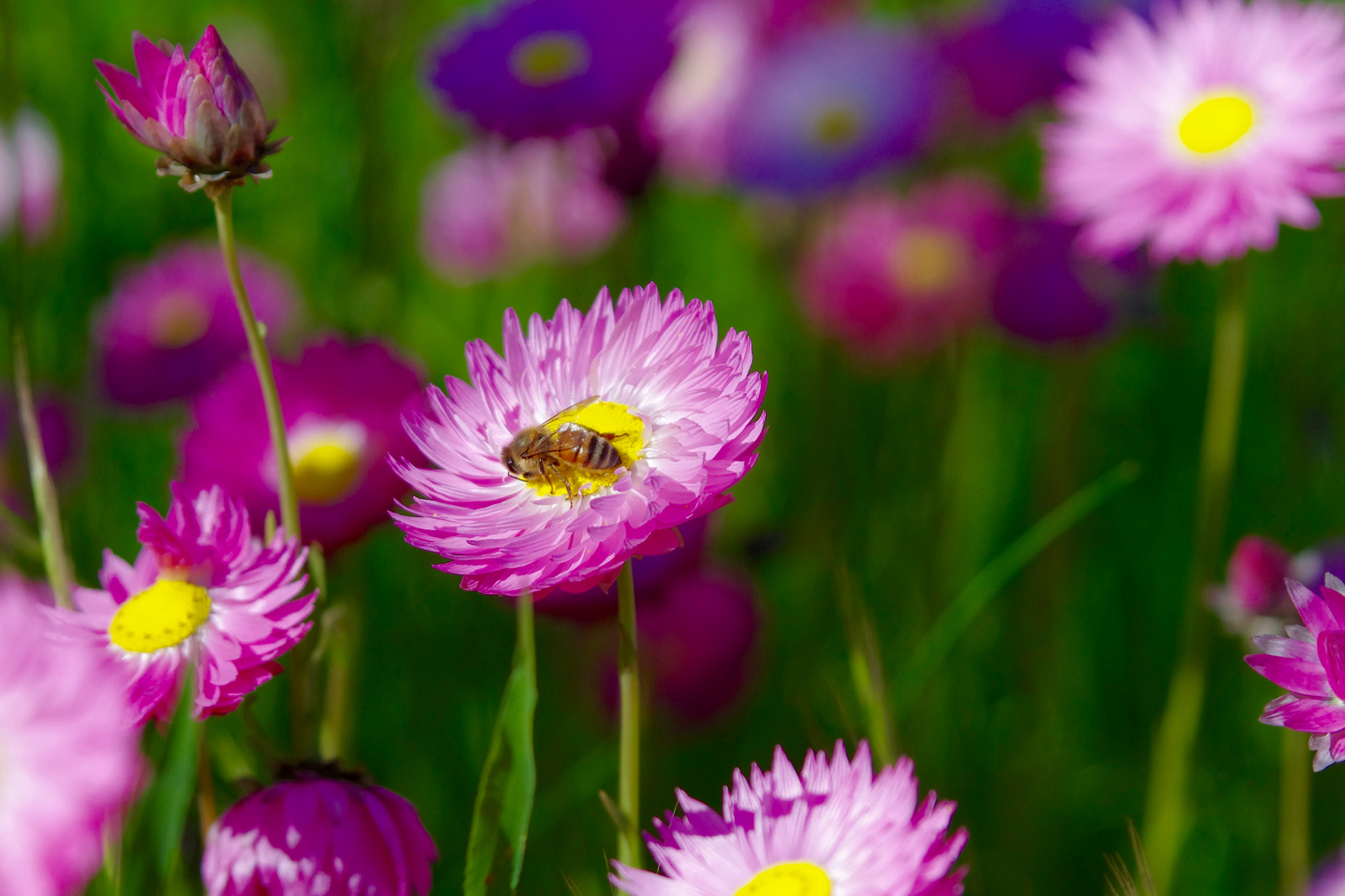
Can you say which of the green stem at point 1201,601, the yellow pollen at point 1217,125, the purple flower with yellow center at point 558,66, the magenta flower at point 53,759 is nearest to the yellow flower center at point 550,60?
the purple flower with yellow center at point 558,66

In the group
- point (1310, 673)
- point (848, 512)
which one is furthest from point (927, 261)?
point (1310, 673)

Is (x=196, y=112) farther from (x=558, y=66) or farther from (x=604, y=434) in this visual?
(x=558, y=66)

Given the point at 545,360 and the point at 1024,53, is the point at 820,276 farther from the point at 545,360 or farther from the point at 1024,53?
the point at 545,360

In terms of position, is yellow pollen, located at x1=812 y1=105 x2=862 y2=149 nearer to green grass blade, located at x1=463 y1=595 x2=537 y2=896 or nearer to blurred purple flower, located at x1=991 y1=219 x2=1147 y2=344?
blurred purple flower, located at x1=991 y1=219 x2=1147 y2=344

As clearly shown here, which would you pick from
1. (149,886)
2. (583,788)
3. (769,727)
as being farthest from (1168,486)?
(149,886)

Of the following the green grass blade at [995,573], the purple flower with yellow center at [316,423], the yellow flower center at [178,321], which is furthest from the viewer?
the yellow flower center at [178,321]

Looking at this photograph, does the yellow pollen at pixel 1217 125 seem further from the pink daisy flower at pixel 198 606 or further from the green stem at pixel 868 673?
the pink daisy flower at pixel 198 606
